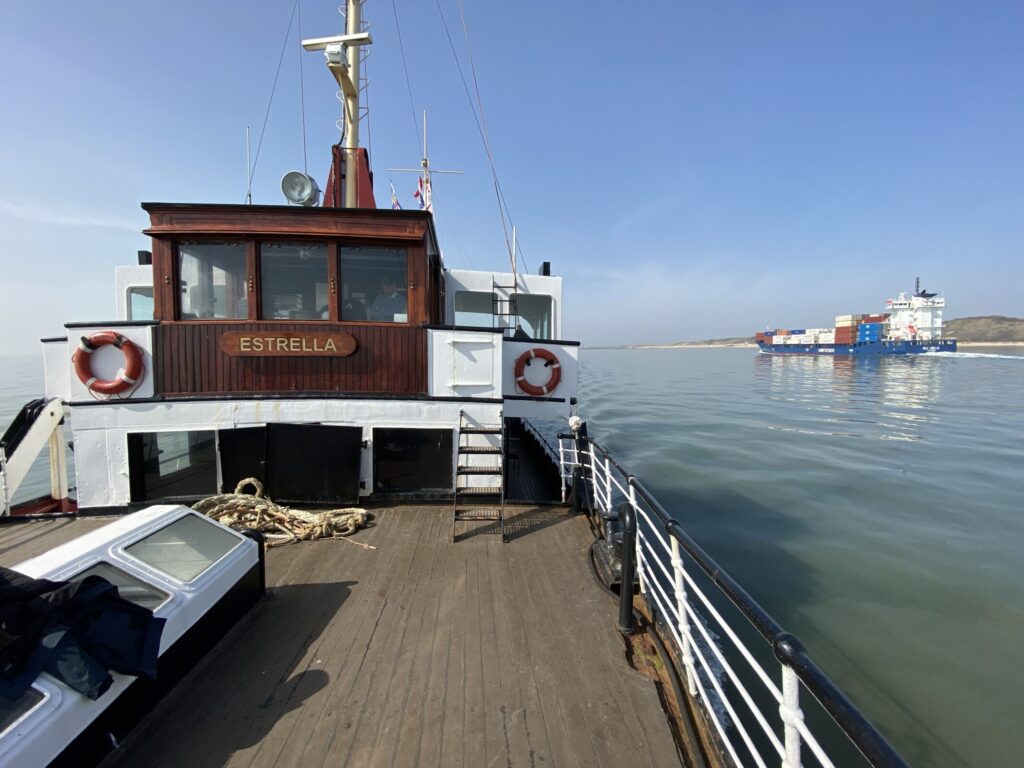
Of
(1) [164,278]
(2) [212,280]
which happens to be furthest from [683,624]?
(1) [164,278]

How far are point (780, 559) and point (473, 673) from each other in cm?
812

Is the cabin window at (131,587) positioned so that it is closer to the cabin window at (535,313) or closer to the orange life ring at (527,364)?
the orange life ring at (527,364)

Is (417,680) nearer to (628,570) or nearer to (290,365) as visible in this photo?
(628,570)

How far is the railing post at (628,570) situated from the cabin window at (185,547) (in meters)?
3.27

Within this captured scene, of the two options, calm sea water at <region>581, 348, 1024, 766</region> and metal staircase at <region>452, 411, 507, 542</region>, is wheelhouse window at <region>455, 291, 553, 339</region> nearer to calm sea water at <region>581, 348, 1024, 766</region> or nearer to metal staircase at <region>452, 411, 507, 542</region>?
metal staircase at <region>452, 411, 507, 542</region>

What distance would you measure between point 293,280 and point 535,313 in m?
6.63

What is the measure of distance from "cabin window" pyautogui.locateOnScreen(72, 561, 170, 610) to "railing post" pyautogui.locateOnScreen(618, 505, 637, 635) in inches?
130

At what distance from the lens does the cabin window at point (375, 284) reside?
6.62m

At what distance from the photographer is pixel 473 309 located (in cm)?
1288

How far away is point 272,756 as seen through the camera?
2.64 meters

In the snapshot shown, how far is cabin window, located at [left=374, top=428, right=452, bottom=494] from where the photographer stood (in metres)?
6.82

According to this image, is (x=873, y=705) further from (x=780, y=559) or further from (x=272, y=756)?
(x=272, y=756)

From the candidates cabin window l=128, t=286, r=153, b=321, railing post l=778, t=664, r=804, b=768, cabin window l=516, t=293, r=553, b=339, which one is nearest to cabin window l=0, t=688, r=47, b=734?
railing post l=778, t=664, r=804, b=768

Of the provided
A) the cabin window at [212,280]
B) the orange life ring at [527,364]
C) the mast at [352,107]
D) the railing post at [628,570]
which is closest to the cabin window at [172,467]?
the cabin window at [212,280]
